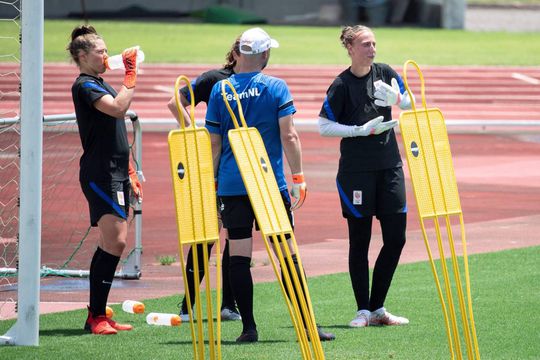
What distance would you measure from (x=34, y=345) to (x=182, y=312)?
4.49 ft

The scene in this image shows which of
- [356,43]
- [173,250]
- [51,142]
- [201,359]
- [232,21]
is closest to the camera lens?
[201,359]

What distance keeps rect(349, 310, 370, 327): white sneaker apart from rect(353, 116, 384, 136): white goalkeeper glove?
1269mm

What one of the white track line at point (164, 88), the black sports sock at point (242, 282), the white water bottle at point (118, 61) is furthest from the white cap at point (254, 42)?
the white track line at point (164, 88)

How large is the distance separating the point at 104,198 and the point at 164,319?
1.00m

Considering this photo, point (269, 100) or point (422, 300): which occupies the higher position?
point (269, 100)

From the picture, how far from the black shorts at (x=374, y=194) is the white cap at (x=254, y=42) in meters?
1.43

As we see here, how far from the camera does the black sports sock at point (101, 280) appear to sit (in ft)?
26.3

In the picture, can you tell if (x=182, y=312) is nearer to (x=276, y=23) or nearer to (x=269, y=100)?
(x=269, y=100)

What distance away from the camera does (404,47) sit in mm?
39094

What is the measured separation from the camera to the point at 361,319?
26.9 feet

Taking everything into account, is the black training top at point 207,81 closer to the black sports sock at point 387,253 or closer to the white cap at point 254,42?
the white cap at point 254,42

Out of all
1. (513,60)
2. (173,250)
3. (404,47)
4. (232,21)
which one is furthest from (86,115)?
(232,21)

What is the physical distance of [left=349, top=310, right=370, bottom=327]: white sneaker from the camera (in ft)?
26.8

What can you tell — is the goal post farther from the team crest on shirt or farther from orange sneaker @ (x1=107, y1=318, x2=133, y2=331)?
the team crest on shirt
